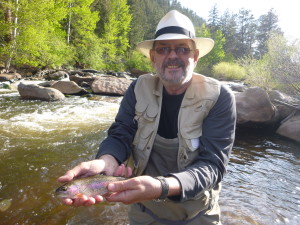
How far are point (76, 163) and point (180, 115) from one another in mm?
3821

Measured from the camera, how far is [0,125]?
7.84m

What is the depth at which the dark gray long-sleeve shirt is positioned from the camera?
6.04 ft

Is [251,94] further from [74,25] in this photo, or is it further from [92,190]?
[74,25]

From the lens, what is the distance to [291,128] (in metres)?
9.02

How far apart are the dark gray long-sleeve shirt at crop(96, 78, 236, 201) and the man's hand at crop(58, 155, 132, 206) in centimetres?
8

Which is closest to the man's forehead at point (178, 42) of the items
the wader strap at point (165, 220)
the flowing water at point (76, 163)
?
the wader strap at point (165, 220)

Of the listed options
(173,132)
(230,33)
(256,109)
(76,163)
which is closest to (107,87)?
(256,109)

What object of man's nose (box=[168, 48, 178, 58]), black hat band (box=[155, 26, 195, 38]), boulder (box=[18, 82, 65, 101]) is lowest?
boulder (box=[18, 82, 65, 101])

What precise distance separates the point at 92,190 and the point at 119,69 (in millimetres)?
34702

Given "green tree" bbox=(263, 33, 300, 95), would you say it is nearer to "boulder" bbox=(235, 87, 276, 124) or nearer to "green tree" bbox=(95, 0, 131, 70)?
"boulder" bbox=(235, 87, 276, 124)

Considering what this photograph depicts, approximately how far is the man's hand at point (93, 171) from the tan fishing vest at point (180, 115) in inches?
9.7

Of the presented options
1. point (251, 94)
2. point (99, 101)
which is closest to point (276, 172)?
point (251, 94)

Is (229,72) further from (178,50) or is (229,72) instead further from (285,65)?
(178,50)

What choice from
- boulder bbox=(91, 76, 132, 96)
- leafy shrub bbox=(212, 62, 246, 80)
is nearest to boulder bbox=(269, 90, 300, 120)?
boulder bbox=(91, 76, 132, 96)
